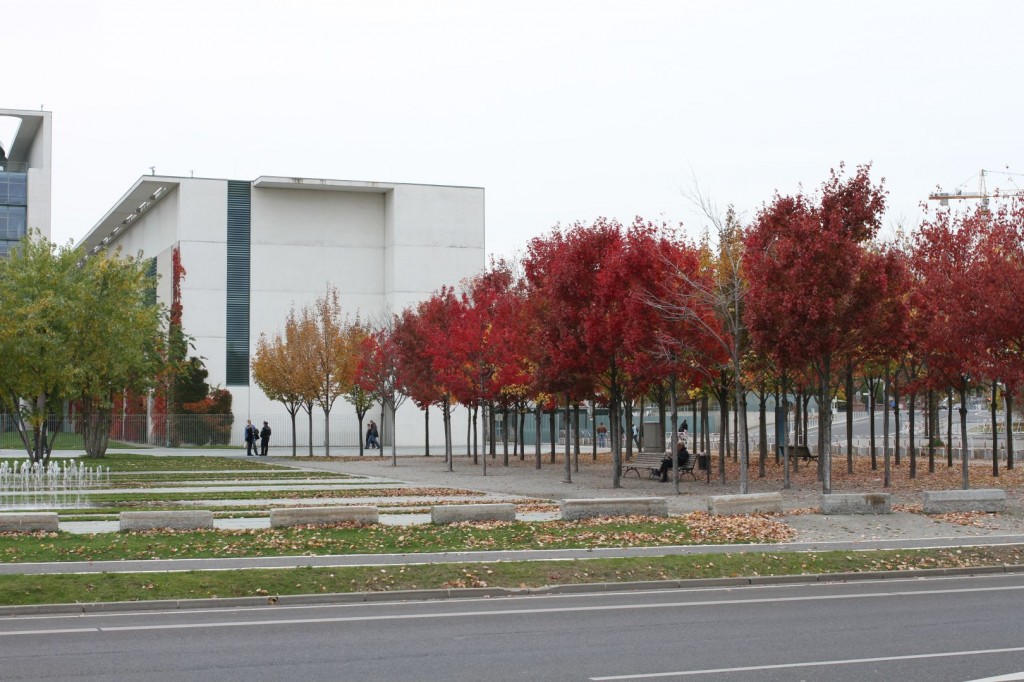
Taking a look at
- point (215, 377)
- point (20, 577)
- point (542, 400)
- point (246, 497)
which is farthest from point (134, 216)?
point (20, 577)

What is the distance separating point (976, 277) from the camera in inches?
1065

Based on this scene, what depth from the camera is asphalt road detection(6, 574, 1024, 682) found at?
9.12m

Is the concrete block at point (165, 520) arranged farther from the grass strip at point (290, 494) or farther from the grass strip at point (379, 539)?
the grass strip at point (290, 494)

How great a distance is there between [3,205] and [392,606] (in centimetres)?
9315

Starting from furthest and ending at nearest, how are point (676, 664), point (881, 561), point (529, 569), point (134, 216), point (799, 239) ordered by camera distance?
point (134, 216) → point (799, 239) → point (881, 561) → point (529, 569) → point (676, 664)

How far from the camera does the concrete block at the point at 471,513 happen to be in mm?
19266

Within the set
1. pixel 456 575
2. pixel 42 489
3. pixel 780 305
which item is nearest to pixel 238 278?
pixel 42 489

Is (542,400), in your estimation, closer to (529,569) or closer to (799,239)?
(799,239)

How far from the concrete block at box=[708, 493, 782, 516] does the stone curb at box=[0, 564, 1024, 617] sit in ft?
19.0

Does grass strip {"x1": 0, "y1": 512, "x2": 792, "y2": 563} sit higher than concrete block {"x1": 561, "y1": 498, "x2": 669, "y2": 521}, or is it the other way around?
concrete block {"x1": 561, "y1": 498, "x2": 669, "y2": 521}

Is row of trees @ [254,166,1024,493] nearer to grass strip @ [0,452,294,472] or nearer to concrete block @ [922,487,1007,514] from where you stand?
concrete block @ [922,487,1007,514]

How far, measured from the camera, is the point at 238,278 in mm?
68938

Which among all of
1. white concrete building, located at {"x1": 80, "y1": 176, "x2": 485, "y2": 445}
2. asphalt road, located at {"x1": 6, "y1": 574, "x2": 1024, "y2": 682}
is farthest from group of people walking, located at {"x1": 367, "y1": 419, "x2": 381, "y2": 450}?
asphalt road, located at {"x1": 6, "y1": 574, "x2": 1024, "y2": 682}

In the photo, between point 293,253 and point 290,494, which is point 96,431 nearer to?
point 290,494
